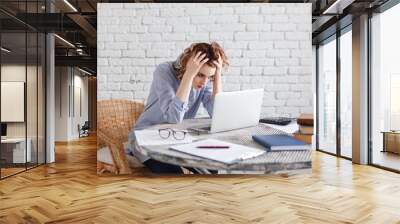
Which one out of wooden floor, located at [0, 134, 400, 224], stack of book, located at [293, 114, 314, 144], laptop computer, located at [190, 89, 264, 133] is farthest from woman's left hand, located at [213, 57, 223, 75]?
wooden floor, located at [0, 134, 400, 224]

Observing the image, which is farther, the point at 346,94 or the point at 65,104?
the point at 65,104

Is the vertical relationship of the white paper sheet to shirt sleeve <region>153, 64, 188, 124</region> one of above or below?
below

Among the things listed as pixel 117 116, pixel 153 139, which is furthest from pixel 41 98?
pixel 153 139

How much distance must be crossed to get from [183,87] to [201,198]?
4.18 ft

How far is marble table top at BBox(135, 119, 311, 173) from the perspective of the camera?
4082 mm

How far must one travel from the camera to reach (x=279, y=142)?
405 cm

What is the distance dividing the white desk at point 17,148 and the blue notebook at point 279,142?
12.2 feet

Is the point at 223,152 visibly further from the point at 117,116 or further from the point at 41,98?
the point at 41,98

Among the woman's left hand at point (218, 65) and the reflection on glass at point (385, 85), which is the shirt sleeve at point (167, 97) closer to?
the woman's left hand at point (218, 65)

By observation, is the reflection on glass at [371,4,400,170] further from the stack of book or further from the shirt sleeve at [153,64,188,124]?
the shirt sleeve at [153,64,188,124]

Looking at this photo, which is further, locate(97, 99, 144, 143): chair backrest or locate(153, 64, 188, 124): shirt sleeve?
locate(97, 99, 144, 143): chair backrest

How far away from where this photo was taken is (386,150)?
20.2ft

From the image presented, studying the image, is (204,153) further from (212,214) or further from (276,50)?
(276,50)

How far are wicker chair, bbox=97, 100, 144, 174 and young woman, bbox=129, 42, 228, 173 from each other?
0.11 meters
